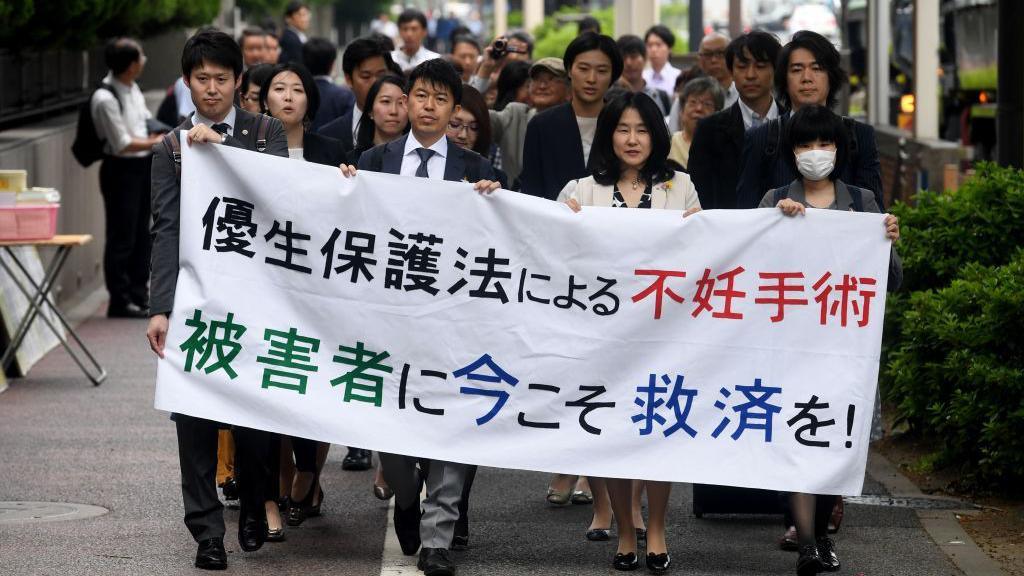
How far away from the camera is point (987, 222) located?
27.1 ft

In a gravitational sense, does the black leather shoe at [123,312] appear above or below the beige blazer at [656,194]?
below

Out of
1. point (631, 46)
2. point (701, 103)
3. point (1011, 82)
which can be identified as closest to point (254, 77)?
point (701, 103)

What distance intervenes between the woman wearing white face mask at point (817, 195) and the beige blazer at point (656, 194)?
0.31 metres

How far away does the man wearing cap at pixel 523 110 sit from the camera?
30.6 feet

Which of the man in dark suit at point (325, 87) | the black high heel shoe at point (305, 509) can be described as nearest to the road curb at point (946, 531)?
the black high heel shoe at point (305, 509)

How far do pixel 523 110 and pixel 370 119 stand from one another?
1729mm

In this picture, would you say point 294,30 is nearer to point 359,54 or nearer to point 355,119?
point 359,54

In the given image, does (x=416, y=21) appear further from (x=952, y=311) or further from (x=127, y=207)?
(x=952, y=311)

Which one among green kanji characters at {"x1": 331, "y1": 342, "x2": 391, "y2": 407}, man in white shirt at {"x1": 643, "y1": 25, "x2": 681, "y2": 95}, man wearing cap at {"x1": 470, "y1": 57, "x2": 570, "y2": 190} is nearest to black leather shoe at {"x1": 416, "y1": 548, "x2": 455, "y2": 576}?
green kanji characters at {"x1": 331, "y1": 342, "x2": 391, "y2": 407}

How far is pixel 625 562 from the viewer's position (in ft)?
20.8

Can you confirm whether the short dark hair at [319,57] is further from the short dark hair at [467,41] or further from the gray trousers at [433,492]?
the gray trousers at [433,492]

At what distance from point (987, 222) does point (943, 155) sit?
4749mm

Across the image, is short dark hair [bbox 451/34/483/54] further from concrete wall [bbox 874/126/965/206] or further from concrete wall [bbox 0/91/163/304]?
concrete wall [bbox 0/91/163/304]

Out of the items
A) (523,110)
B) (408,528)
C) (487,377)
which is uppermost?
(523,110)
